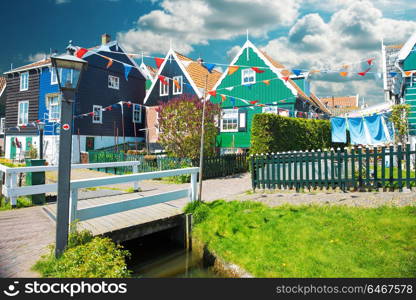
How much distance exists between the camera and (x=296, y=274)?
167 inches

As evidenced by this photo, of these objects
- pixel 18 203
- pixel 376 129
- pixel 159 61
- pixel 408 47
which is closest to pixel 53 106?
pixel 159 61

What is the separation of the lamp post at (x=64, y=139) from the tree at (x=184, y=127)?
1069cm

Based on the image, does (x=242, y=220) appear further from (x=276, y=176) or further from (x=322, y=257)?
(x=276, y=176)

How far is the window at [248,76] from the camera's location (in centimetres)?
2144

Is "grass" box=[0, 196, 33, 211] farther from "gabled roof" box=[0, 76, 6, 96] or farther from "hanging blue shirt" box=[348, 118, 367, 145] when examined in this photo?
"gabled roof" box=[0, 76, 6, 96]

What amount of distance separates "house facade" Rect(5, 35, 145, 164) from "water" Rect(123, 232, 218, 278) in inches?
647

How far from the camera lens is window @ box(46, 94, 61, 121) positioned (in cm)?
2355

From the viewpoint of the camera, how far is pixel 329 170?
9.07m

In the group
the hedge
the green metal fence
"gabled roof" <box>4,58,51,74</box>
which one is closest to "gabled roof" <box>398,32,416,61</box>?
the hedge

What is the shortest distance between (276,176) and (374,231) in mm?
4733

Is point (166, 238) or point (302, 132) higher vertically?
point (302, 132)

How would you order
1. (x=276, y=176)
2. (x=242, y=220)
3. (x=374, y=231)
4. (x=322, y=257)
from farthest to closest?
(x=276, y=176)
(x=242, y=220)
(x=374, y=231)
(x=322, y=257)

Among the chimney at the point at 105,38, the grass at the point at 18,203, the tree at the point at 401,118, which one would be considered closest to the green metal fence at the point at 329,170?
the tree at the point at 401,118

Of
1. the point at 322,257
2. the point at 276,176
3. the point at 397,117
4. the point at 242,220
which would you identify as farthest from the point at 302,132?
the point at 322,257
